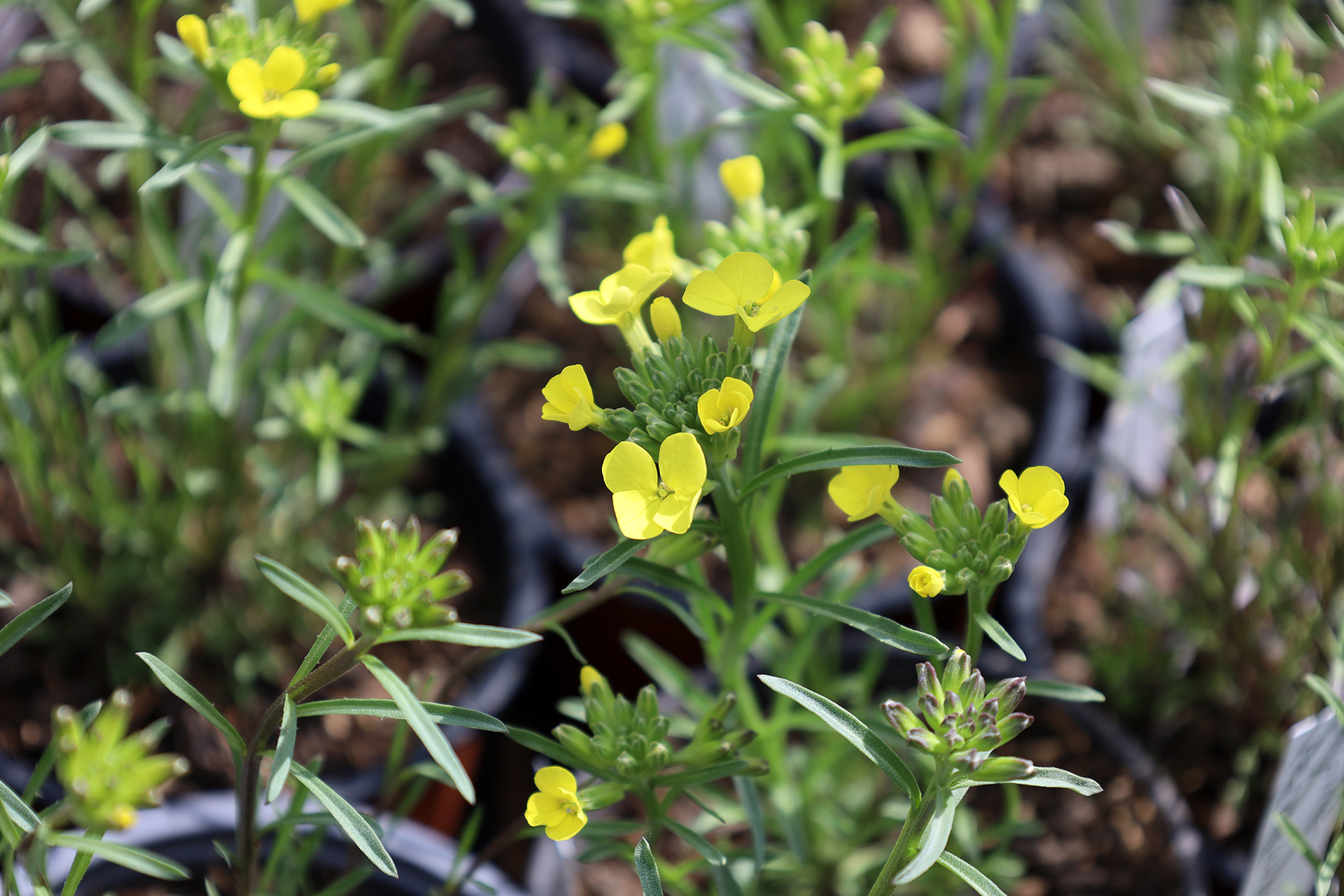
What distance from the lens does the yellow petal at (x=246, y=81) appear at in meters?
0.84

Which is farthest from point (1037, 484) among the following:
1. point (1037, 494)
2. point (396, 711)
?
point (396, 711)

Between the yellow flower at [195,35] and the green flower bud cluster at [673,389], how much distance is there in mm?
491

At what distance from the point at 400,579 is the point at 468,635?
0.18 ft

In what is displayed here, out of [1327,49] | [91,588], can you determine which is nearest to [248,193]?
[91,588]

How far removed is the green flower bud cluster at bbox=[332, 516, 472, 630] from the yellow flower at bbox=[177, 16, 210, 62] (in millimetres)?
494

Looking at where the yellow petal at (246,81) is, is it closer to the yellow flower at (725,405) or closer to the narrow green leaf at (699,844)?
the yellow flower at (725,405)

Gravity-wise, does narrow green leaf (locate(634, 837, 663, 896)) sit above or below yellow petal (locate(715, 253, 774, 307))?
below

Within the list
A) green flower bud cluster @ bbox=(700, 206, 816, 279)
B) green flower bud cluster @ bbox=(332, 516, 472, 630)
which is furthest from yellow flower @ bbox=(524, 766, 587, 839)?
green flower bud cluster @ bbox=(700, 206, 816, 279)

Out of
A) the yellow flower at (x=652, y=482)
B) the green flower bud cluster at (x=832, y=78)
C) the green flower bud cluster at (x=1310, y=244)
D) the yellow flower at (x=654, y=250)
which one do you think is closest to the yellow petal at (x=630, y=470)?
the yellow flower at (x=652, y=482)

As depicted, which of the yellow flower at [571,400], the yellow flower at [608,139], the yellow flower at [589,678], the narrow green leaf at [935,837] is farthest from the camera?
the yellow flower at [608,139]

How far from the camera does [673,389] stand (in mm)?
719

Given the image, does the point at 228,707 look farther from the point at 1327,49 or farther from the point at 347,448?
the point at 1327,49

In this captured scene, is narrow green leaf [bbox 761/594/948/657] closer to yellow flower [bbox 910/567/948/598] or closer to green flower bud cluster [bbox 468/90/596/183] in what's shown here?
yellow flower [bbox 910/567/948/598]

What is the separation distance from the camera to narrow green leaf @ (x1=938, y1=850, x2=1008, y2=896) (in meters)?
0.66
